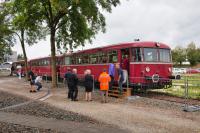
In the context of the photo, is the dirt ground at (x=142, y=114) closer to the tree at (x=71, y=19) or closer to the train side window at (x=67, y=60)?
the tree at (x=71, y=19)

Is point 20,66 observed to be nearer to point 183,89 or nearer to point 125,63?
point 125,63

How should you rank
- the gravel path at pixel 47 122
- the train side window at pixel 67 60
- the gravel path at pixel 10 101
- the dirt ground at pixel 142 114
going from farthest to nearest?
the train side window at pixel 67 60
the gravel path at pixel 10 101
the dirt ground at pixel 142 114
the gravel path at pixel 47 122

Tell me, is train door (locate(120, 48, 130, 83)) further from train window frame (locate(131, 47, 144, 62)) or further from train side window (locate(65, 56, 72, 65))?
train side window (locate(65, 56, 72, 65))

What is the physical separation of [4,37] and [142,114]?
48206 mm

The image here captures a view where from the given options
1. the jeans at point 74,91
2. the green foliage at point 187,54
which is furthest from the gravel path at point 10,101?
the green foliage at point 187,54

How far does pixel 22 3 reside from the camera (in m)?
30.3

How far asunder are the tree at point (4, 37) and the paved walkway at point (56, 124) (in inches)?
1368

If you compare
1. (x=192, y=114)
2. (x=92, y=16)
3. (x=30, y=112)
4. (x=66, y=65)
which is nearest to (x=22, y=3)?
(x=92, y=16)

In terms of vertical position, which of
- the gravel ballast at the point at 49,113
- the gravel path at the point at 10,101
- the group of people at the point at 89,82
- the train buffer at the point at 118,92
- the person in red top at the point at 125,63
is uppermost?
the person in red top at the point at 125,63

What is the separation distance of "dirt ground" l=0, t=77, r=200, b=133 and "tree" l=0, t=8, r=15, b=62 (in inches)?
1250

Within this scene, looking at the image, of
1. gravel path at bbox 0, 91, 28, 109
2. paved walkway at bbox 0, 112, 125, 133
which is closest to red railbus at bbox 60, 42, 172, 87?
gravel path at bbox 0, 91, 28, 109

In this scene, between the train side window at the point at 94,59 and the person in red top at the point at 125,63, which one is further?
the train side window at the point at 94,59

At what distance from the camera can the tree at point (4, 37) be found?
49.0 metres

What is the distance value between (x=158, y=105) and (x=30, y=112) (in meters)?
6.09
